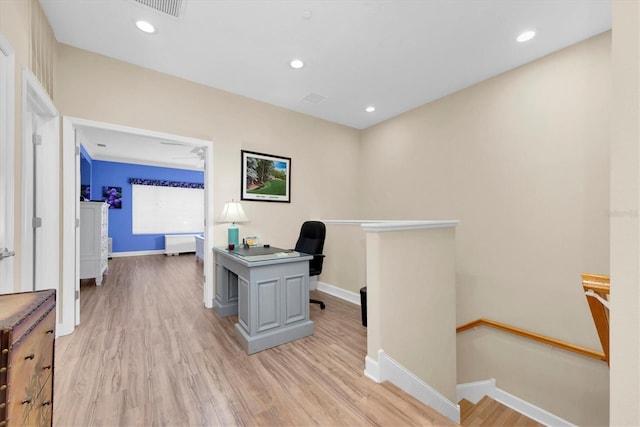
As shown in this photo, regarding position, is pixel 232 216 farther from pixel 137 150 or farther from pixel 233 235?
pixel 137 150

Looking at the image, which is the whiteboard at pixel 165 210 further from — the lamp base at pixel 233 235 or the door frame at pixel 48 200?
the lamp base at pixel 233 235

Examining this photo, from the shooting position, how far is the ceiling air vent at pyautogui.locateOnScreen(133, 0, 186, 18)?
1962 mm

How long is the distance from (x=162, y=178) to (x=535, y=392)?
360 inches

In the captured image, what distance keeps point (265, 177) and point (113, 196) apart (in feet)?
18.8

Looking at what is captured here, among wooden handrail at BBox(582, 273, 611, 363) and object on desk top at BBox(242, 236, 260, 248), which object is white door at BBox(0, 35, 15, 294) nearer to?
object on desk top at BBox(242, 236, 260, 248)

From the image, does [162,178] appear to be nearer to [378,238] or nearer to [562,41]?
[378,238]

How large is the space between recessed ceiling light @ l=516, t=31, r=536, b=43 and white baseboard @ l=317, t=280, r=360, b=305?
3.42 meters

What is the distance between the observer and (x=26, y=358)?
77 cm

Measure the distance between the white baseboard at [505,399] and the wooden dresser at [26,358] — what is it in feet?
12.3

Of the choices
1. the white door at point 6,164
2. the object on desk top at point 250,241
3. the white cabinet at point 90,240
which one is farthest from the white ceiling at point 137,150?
the white door at point 6,164

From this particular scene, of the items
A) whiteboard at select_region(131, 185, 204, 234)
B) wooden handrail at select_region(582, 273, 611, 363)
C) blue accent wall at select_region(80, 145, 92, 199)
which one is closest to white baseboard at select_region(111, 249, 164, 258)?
whiteboard at select_region(131, 185, 204, 234)

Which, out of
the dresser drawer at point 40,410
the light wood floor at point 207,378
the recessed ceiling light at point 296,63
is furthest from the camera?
the recessed ceiling light at point 296,63

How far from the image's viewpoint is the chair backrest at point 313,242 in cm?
332

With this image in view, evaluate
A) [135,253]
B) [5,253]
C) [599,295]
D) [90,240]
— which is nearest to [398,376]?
[599,295]
